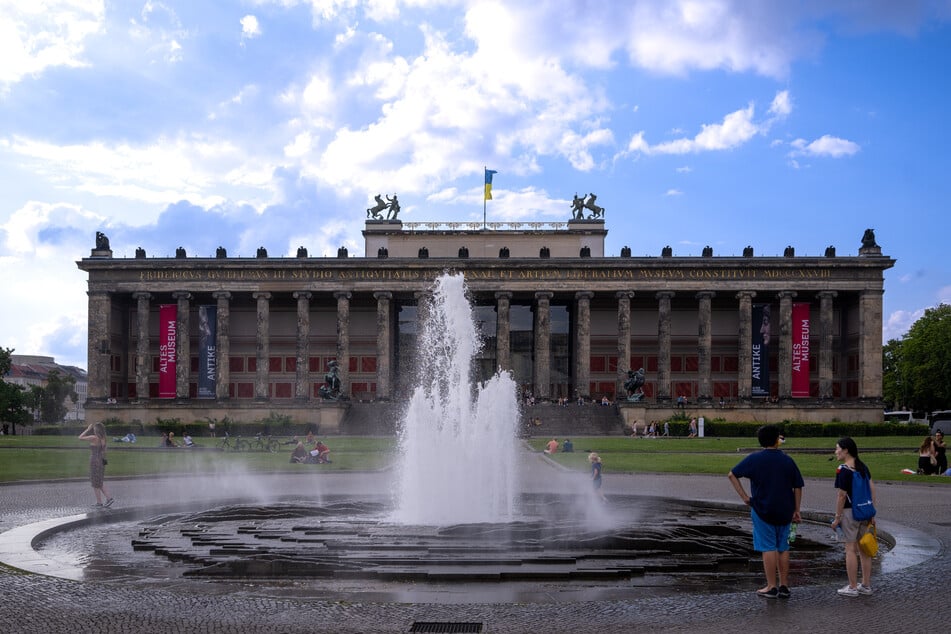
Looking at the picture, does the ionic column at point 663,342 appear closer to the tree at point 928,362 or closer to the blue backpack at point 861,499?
the tree at point 928,362

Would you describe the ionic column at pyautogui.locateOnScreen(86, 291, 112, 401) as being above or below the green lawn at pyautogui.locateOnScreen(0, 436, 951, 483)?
above

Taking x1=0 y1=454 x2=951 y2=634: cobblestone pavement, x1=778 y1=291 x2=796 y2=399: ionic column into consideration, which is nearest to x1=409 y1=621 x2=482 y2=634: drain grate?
x1=0 y1=454 x2=951 y2=634: cobblestone pavement

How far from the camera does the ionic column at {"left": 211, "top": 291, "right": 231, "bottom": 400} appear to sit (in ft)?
266

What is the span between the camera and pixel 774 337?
281 feet

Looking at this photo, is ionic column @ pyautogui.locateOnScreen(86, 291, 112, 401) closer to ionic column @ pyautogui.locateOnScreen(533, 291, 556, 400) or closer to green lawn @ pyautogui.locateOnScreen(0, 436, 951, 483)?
green lawn @ pyautogui.locateOnScreen(0, 436, 951, 483)

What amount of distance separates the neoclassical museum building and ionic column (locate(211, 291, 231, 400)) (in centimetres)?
12

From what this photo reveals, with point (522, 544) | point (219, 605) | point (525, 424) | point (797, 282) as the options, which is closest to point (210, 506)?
point (522, 544)

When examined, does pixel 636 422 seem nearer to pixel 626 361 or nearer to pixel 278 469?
pixel 626 361

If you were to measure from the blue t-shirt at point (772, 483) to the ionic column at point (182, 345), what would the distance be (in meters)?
73.8

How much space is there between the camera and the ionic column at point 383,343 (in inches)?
3194

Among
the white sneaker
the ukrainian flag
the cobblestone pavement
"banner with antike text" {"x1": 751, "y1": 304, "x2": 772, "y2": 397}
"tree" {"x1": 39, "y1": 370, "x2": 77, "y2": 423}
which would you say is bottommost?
"tree" {"x1": 39, "y1": 370, "x2": 77, "y2": 423}

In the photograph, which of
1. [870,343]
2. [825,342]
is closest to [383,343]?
[825,342]

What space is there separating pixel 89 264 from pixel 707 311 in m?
50.9

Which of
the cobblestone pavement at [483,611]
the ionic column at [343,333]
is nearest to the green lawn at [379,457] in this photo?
the ionic column at [343,333]
